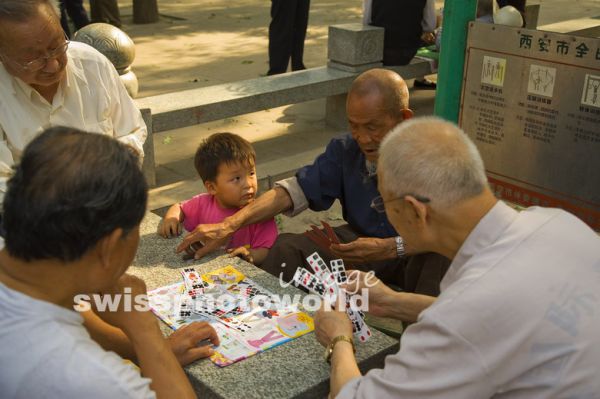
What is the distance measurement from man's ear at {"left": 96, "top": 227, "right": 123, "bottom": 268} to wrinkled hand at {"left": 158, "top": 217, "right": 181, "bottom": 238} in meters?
1.80

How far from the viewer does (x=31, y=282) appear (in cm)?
168

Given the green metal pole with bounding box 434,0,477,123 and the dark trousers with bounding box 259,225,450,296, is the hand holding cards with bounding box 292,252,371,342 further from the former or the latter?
the green metal pole with bounding box 434,0,477,123

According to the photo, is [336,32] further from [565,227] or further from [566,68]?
[565,227]

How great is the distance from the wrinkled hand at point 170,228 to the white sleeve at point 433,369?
1.78 meters

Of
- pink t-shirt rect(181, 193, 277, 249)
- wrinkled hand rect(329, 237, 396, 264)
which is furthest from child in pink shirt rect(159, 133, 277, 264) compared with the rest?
wrinkled hand rect(329, 237, 396, 264)

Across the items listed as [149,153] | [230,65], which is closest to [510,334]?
[149,153]

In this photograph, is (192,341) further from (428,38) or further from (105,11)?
(105,11)

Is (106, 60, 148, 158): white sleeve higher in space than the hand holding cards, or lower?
higher

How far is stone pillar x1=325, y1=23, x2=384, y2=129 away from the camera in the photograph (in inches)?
276

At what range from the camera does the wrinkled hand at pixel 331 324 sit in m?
2.48

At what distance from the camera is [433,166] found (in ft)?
6.42

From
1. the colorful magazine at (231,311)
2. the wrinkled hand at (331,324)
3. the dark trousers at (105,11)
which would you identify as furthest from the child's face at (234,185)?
the dark trousers at (105,11)

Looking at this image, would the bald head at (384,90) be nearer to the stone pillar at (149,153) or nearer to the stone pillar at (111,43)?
the stone pillar at (149,153)

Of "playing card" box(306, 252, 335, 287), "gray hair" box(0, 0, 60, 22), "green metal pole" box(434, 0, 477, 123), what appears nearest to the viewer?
"playing card" box(306, 252, 335, 287)
